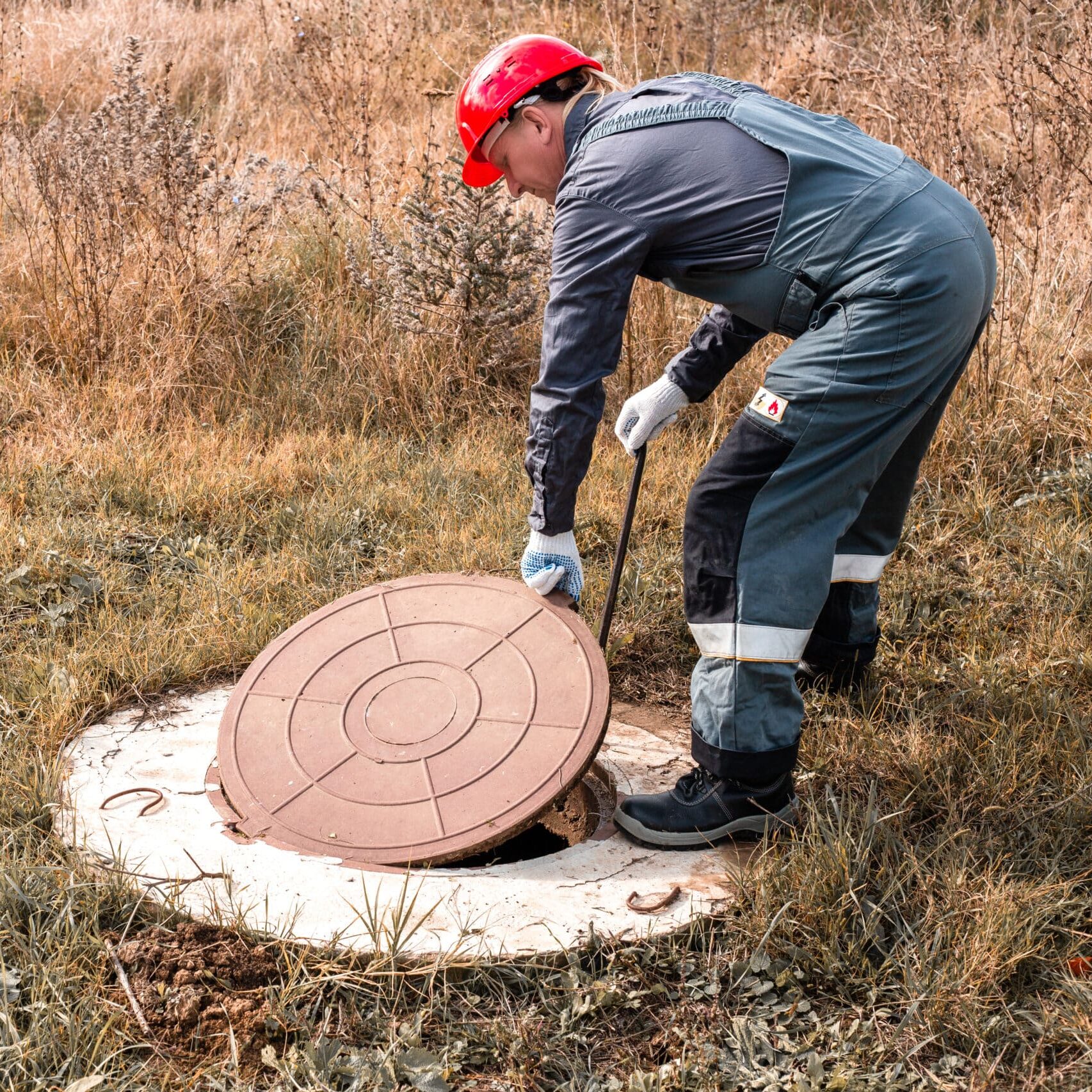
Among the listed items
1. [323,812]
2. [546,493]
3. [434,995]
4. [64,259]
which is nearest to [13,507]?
[64,259]

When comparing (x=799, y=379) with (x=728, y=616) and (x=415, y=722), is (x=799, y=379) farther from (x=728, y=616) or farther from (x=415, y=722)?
(x=415, y=722)

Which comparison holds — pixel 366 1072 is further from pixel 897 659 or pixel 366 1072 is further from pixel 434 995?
pixel 897 659

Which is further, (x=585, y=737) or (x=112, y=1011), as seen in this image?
(x=585, y=737)

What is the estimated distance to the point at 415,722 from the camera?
294cm

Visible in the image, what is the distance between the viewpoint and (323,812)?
2.76m

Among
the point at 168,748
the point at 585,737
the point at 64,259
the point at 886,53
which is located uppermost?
the point at 886,53

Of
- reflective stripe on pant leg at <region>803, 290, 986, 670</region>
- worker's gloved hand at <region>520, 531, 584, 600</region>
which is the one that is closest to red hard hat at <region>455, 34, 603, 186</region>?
worker's gloved hand at <region>520, 531, 584, 600</region>

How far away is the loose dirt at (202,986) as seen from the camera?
7.38ft

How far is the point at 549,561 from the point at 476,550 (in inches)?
41.6

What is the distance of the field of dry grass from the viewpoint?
2256mm

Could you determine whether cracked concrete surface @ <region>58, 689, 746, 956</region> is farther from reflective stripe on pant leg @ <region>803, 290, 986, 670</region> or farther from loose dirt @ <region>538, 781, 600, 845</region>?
reflective stripe on pant leg @ <region>803, 290, 986, 670</region>

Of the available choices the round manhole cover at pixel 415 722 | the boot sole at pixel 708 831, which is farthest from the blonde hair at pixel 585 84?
the boot sole at pixel 708 831

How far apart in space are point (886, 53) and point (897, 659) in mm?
3840

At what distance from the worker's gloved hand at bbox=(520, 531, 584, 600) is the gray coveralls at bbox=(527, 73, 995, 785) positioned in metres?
0.20
